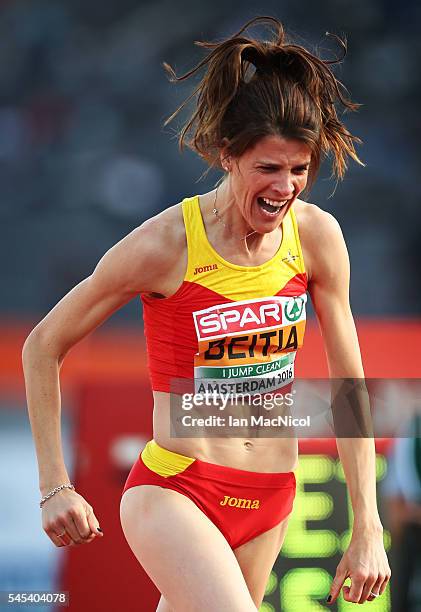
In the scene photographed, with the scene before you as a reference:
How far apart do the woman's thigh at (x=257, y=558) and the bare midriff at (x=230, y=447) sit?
20 centimetres

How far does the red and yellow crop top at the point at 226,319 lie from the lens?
2.73 m

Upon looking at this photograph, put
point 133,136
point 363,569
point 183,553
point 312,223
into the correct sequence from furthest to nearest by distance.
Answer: point 133,136
point 312,223
point 363,569
point 183,553

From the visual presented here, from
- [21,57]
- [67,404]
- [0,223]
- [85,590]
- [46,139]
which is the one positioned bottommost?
[85,590]

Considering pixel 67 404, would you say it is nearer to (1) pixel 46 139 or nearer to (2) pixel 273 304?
(2) pixel 273 304

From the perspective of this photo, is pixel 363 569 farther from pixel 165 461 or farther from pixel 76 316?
pixel 76 316

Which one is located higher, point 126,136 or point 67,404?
point 126,136

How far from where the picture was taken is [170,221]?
108 inches

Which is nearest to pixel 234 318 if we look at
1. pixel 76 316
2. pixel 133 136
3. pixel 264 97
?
pixel 76 316

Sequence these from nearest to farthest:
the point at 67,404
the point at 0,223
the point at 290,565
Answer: the point at 290,565, the point at 67,404, the point at 0,223

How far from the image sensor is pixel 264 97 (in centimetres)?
259

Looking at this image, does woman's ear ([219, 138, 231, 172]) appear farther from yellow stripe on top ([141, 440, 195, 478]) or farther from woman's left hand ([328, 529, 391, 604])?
woman's left hand ([328, 529, 391, 604])

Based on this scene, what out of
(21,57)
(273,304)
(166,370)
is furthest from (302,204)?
(21,57)

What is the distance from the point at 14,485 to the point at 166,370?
1962 mm

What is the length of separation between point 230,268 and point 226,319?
0.14 metres
